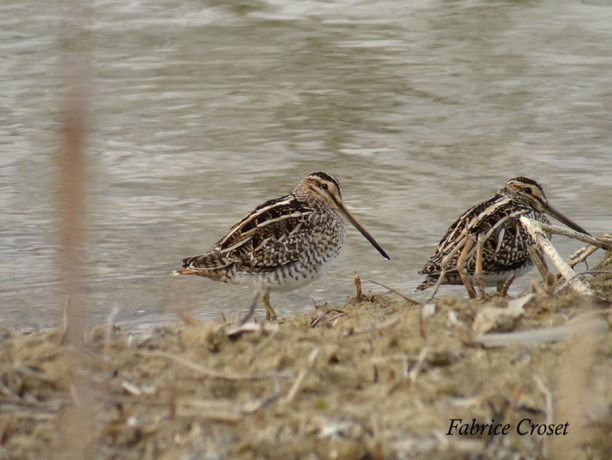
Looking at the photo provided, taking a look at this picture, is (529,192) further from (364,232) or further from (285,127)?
(285,127)

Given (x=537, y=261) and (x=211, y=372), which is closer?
(x=211, y=372)

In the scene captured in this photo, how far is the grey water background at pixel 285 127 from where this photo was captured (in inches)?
281

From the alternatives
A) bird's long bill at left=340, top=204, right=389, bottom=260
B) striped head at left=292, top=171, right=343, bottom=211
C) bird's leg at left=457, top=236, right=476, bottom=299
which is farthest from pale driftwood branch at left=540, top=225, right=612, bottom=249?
striped head at left=292, top=171, right=343, bottom=211

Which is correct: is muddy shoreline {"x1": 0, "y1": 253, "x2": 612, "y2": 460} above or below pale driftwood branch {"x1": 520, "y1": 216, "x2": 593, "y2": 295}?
above

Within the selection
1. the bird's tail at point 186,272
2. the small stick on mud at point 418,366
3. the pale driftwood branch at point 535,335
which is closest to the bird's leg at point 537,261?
the pale driftwood branch at point 535,335

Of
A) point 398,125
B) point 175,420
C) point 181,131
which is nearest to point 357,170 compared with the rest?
point 398,125

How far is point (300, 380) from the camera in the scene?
121 inches

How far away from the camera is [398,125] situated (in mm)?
10453

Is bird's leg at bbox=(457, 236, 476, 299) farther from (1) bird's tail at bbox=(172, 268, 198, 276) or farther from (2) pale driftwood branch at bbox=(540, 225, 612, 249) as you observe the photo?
(1) bird's tail at bbox=(172, 268, 198, 276)

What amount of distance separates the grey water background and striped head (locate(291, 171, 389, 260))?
37 centimetres

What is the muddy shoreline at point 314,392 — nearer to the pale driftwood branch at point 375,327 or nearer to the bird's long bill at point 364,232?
the pale driftwood branch at point 375,327

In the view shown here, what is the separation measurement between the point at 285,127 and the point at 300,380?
7.53m

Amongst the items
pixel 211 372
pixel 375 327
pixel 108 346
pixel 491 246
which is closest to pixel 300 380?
pixel 211 372

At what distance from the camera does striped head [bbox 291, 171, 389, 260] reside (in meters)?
6.88
